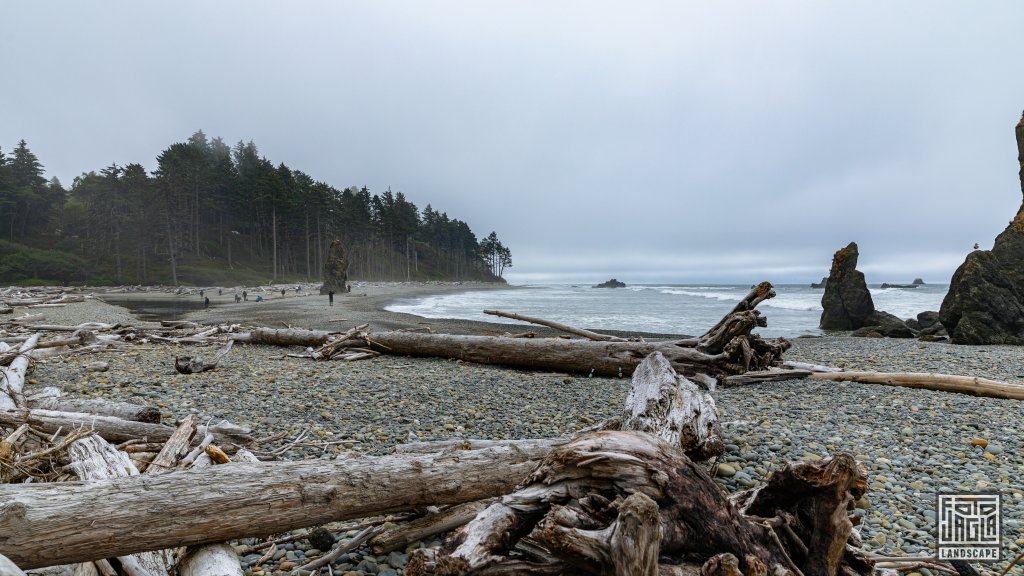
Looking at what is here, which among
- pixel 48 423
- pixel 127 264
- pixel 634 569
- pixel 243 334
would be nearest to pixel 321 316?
pixel 243 334

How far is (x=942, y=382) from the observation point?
7.41m

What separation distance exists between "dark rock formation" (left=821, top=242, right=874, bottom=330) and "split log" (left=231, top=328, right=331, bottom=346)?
2555 centimetres

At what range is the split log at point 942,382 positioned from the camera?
6922 millimetres

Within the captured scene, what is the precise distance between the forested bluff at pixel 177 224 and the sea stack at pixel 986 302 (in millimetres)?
63795

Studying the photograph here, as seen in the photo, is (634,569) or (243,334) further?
(243,334)

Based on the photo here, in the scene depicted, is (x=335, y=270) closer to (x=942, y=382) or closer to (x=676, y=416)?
(x=942, y=382)

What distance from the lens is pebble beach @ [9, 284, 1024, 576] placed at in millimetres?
3584

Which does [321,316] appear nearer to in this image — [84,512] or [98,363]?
[98,363]

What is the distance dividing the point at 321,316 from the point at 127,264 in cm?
4956

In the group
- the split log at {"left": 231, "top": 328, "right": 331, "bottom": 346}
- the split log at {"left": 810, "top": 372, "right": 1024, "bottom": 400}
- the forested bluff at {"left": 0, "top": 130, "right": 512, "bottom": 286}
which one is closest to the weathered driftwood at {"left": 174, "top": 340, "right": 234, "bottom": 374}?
the split log at {"left": 231, "top": 328, "right": 331, "bottom": 346}

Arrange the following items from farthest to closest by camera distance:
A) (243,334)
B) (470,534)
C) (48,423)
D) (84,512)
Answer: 1. (243,334)
2. (48,423)
3. (84,512)
4. (470,534)

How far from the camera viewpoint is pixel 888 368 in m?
9.70

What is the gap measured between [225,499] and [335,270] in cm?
4974

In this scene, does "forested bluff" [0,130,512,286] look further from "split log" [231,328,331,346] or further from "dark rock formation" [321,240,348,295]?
"split log" [231,328,331,346]
